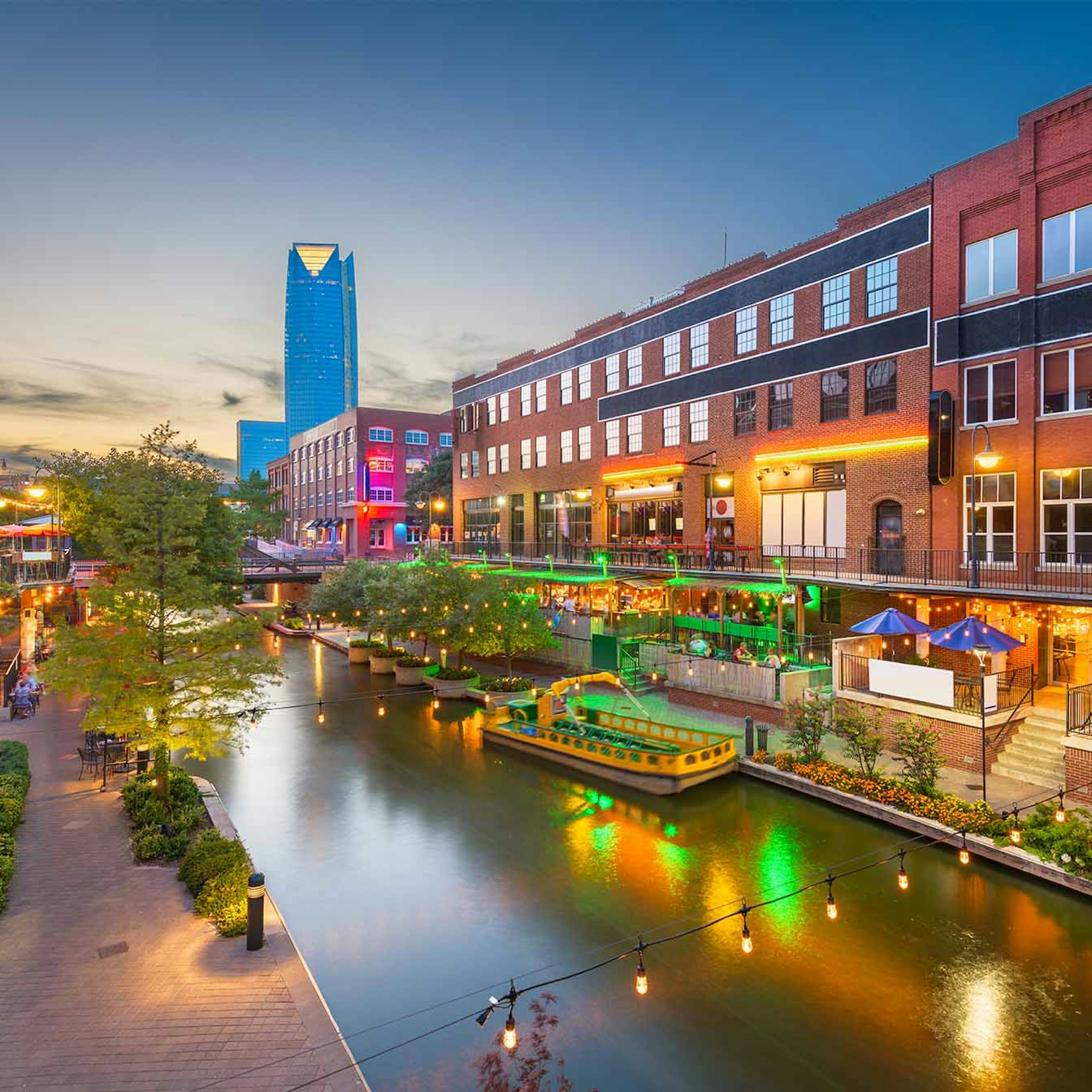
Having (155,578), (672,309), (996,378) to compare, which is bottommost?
(155,578)

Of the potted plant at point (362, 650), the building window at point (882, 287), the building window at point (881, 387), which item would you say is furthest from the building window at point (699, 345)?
the potted plant at point (362, 650)

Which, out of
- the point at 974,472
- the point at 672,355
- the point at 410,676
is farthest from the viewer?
the point at 672,355

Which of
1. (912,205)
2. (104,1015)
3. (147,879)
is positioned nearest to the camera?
(104,1015)

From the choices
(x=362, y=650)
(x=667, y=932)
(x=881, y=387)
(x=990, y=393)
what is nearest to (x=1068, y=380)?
(x=990, y=393)

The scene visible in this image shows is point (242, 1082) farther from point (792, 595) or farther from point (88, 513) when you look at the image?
point (88, 513)

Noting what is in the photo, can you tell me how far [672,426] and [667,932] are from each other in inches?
1147

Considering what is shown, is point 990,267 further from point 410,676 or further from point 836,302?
point 410,676

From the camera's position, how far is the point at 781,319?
32000mm

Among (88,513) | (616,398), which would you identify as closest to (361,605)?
(88,513)

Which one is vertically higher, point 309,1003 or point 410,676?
point 309,1003

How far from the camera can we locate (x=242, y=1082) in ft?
26.4

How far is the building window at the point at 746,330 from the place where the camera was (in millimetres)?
33312

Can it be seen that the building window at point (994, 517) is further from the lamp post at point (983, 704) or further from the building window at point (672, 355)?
the building window at point (672, 355)

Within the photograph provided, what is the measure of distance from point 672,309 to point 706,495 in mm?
10406
